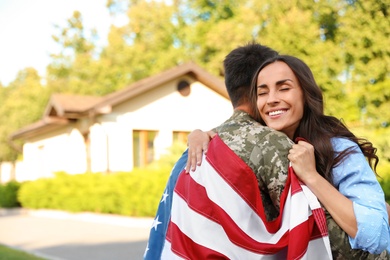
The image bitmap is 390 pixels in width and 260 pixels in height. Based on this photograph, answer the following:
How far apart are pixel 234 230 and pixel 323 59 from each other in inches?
1045

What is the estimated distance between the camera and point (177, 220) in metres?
2.69

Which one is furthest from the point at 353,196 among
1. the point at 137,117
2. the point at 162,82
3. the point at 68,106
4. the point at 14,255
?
the point at 68,106

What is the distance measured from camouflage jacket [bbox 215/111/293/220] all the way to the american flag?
0.03m

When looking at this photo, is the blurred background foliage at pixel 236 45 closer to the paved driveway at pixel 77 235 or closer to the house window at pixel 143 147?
the paved driveway at pixel 77 235

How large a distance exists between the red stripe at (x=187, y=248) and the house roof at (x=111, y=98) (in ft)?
64.2

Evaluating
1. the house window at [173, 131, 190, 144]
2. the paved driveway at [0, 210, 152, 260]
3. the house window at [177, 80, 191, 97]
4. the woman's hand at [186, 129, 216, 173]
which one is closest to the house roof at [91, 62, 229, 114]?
the house window at [177, 80, 191, 97]

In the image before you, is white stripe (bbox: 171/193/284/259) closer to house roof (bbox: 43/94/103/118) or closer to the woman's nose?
the woman's nose

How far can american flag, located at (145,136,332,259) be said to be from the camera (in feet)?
7.98

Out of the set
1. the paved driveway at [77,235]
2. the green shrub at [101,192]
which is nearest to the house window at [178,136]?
the green shrub at [101,192]

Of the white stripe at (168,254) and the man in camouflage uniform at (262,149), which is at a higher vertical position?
the man in camouflage uniform at (262,149)

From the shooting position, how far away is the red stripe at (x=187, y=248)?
8.20 feet

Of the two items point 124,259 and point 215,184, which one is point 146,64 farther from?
point 215,184

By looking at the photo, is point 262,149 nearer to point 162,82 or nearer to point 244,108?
point 244,108

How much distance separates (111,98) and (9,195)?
19.9 feet
